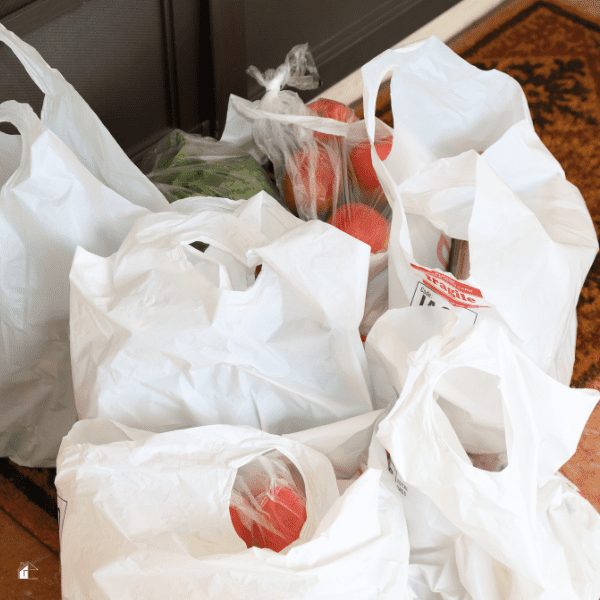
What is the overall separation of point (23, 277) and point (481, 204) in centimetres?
52

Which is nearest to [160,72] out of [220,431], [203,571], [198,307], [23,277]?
[23,277]

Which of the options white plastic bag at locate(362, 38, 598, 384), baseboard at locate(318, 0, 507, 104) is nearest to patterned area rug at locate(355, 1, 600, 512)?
baseboard at locate(318, 0, 507, 104)

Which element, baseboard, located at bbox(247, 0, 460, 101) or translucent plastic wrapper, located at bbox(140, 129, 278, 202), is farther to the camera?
baseboard, located at bbox(247, 0, 460, 101)

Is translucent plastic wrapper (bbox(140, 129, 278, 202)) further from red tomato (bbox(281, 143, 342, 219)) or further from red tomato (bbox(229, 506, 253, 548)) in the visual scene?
red tomato (bbox(229, 506, 253, 548))

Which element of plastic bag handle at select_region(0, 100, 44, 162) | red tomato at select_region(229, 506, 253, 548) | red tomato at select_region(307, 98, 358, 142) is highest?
plastic bag handle at select_region(0, 100, 44, 162)

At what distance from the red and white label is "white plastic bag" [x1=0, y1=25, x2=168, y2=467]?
345mm

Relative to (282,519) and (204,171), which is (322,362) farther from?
(204,171)

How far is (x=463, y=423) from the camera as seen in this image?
726 millimetres

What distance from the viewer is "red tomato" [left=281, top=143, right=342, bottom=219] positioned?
936 millimetres

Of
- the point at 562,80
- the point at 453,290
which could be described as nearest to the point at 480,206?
the point at 453,290

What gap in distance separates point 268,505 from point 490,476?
21 cm

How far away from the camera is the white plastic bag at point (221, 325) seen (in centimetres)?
67

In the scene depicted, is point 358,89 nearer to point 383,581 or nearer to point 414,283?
point 414,283

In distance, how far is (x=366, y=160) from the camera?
3.02 ft
